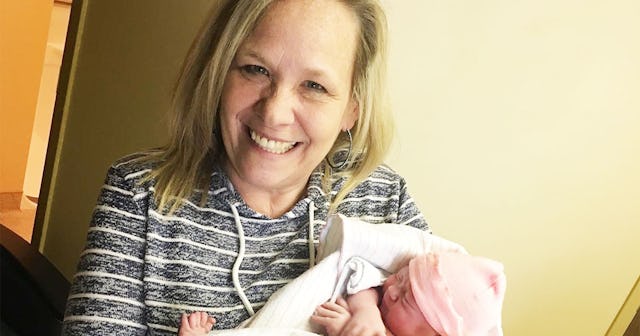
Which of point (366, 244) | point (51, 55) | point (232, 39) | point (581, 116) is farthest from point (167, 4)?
point (51, 55)

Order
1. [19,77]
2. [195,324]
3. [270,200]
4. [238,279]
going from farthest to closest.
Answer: [19,77] → [270,200] → [238,279] → [195,324]

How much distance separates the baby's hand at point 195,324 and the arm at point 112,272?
0.10m

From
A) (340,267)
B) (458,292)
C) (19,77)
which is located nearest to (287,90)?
(340,267)

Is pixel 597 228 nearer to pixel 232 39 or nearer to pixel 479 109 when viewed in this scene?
pixel 479 109

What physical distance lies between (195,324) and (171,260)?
13 cm

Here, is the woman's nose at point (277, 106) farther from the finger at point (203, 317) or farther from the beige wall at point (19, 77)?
the beige wall at point (19, 77)

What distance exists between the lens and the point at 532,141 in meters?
1.57

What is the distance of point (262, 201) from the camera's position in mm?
1262

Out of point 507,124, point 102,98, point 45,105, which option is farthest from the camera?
point 45,105

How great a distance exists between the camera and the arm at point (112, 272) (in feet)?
3.55

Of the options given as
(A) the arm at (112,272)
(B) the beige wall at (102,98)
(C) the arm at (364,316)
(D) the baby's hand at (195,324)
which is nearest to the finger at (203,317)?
(D) the baby's hand at (195,324)

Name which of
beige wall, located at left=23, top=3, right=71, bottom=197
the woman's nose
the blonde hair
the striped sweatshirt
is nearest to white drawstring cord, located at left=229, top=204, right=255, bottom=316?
the striped sweatshirt

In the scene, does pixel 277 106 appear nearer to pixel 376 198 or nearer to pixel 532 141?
pixel 376 198

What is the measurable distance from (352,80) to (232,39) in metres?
0.24
